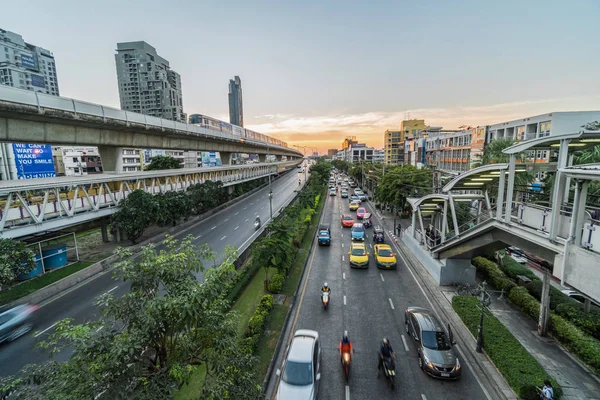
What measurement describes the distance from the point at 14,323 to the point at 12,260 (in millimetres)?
3378

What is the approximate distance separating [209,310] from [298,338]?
6.38 meters

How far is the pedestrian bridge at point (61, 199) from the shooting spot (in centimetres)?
1875

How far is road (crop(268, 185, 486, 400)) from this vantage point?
1081 centimetres

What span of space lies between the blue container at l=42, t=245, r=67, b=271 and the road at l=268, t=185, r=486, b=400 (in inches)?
773

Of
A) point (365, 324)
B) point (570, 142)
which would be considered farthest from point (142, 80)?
point (570, 142)

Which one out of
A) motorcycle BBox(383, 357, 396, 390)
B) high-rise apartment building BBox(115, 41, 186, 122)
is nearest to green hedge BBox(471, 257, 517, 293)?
motorcycle BBox(383, 357, 396, 390)

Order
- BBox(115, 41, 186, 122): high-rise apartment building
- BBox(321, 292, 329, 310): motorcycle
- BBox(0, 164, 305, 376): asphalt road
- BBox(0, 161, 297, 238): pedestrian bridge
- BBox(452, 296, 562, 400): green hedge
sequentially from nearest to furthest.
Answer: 1. BBox(452, 296, 562, 400): green hedge
2. BBox(0, 164, 305, 376): asphalt road
3. BBox(321, 292, 329, 310): motorcycle
4. BBox(0, 161, 297, 238): pedestrian bridge
5. BBox(115, 41, 186, 122): high-rise apartment building

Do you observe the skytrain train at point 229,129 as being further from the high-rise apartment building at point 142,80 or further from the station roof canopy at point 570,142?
the station roof canopy at point 570,142

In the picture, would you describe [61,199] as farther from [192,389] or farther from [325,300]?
[325,300]

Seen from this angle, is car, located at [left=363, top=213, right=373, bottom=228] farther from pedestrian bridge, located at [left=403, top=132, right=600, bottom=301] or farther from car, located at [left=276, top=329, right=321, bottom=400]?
car, located at [left=276, top=329, right=321, bottom=400]

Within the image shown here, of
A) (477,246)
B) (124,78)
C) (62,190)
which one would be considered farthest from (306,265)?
(124,78)

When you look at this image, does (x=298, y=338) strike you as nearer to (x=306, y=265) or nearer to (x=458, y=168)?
(x=306, y=265)

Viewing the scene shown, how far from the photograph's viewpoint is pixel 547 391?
364 inches

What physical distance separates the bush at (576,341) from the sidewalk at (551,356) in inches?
11.6
